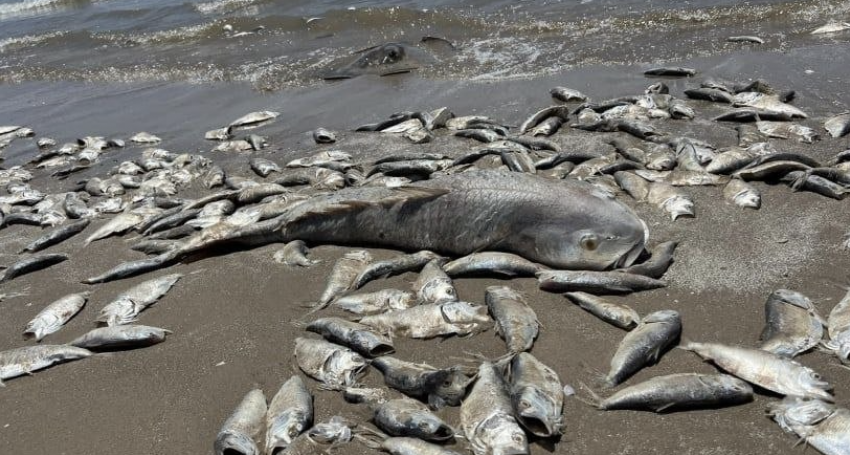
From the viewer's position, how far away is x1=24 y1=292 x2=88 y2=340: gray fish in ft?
17.7

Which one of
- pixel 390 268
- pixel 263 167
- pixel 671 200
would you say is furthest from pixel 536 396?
pixel 263 167

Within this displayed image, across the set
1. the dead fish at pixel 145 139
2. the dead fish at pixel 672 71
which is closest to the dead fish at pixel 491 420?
the dead fish at pixel 672 71

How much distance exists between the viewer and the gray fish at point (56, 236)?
7.34 metres

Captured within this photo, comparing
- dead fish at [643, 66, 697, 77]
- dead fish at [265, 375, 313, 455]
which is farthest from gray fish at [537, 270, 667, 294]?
dead fish at [643, 66, 697, 77]

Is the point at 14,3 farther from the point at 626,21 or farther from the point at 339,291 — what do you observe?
the point at 339,291

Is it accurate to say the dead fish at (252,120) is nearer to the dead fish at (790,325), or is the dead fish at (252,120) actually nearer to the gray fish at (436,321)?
the gray fish at (436,321)

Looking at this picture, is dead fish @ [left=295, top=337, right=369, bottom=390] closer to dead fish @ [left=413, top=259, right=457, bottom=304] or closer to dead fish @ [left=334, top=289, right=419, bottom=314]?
dead fish @ [left=334, top=289, right=419, bottom=314]

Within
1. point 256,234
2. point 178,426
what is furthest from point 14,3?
point 178,426

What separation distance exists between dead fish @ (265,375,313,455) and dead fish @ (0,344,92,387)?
199 cm

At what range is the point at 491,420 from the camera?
11.4ft

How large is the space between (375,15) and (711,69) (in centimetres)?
1065

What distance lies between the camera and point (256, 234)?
620 cm

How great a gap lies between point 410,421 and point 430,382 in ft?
1.09

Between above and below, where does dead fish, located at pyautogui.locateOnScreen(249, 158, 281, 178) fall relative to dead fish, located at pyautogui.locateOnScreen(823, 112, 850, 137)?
above
